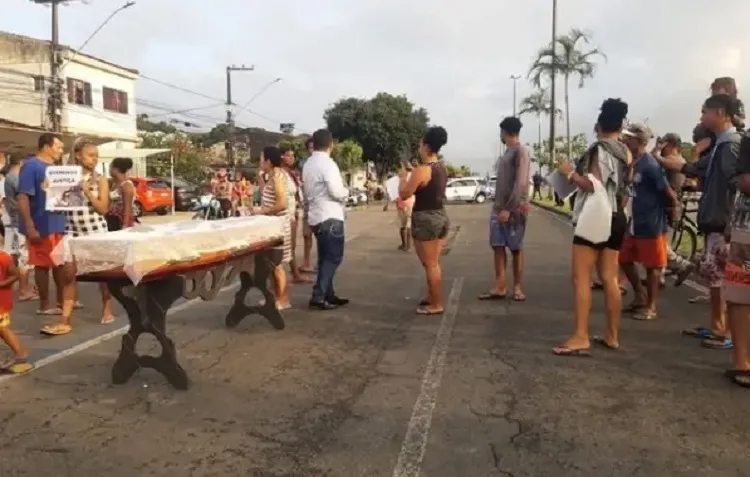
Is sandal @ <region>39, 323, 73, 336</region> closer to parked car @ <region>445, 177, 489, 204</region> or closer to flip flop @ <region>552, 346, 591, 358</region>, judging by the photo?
flip flop @ <region>552, 346, 591, 358</region>

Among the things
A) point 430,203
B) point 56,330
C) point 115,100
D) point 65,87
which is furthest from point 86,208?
point 115,100

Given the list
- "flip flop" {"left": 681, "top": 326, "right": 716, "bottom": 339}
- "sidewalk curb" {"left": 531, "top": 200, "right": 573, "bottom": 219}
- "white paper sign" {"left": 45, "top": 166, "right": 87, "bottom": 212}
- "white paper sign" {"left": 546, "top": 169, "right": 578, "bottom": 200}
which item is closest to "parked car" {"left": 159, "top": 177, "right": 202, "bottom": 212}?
"sidewalk curb" {"left": 531, "top": 200, "right": 573, "bottom": 219}

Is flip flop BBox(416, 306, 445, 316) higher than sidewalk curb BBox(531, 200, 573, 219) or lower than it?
lower

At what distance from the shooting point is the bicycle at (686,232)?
390 inches

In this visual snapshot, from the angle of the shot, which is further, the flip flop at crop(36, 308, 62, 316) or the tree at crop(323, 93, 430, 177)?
the tree at crop(323, 93, 430, 177)

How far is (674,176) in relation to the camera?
27.6ft

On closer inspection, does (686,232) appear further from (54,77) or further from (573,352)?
(54,77)

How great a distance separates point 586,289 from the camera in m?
5.75

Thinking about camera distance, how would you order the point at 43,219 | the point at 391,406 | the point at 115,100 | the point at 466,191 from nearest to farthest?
the point at 391,406
the point at 43,219
the point at 115,100
the point at 466,191

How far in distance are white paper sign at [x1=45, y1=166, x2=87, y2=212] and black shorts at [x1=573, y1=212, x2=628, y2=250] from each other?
4491 millimetres

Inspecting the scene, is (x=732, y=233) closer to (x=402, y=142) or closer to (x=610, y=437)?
(x=610, y=437)

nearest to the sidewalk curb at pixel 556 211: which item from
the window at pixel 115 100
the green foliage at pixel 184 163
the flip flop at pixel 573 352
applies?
the flip flop at pixel 573 352

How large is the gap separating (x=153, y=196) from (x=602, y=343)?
24631 mm

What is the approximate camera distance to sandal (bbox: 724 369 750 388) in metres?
4.96
